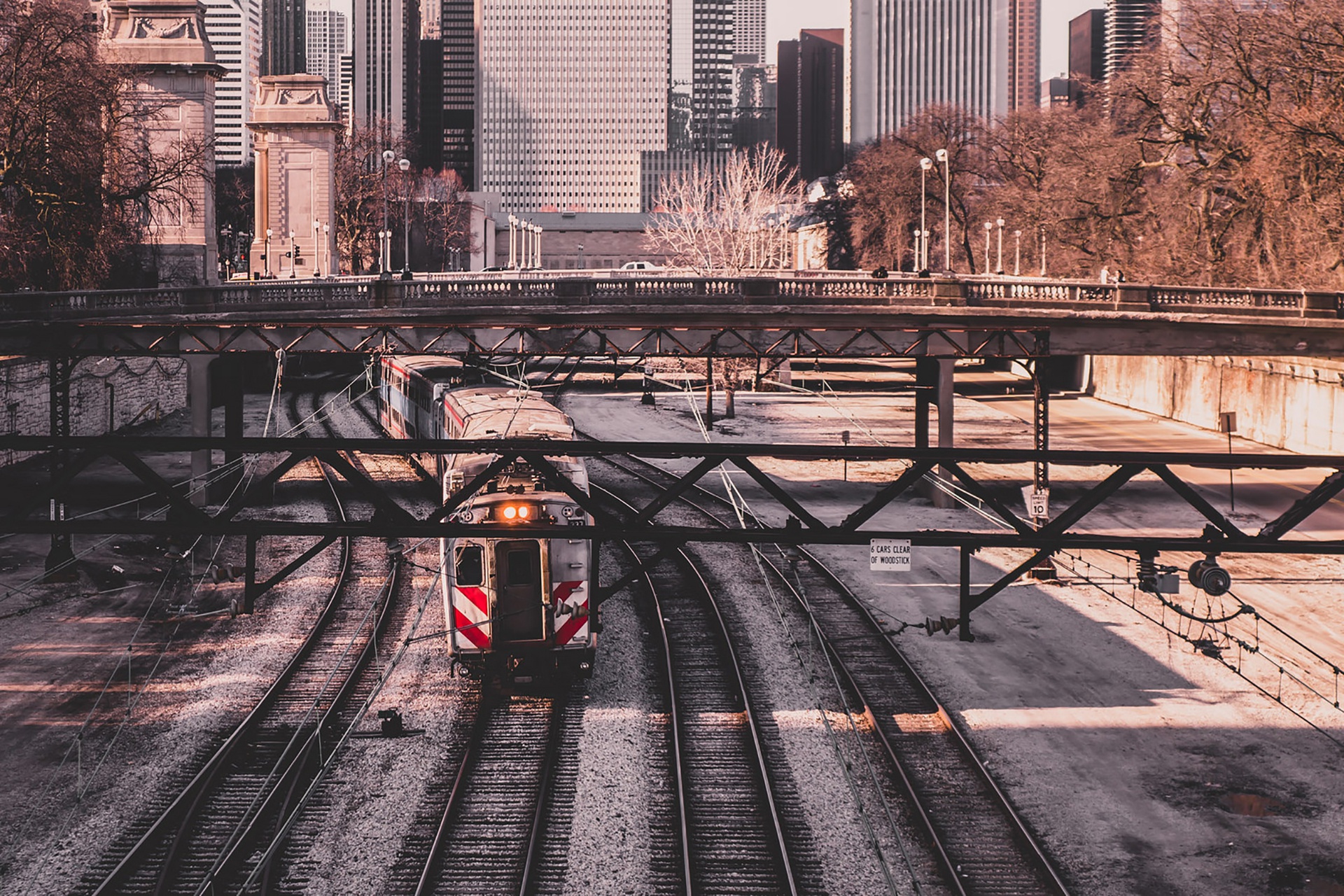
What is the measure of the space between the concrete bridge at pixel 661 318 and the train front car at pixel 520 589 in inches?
459

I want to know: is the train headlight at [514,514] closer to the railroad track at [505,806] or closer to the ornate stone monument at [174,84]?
the railroad track at [505,806]

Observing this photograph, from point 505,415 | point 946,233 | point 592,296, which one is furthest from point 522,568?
point 946,233

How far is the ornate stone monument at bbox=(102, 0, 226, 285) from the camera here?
56.8 metres

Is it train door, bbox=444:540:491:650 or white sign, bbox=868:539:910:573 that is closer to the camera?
white sign, bbox=868:539:910:573

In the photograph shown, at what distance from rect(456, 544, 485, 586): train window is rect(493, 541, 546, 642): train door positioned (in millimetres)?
274

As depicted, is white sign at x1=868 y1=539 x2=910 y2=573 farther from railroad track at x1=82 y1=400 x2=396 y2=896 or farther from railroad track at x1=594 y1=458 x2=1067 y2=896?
railroad track at x1=82 y1=400 x2=396 y2=896

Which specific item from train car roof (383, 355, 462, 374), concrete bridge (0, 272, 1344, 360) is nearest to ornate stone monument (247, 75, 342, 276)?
train car roof (383, 355, 462, 374)

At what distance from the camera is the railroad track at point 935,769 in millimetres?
15969

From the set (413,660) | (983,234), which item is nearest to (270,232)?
(983,234)

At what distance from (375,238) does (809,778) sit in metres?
105

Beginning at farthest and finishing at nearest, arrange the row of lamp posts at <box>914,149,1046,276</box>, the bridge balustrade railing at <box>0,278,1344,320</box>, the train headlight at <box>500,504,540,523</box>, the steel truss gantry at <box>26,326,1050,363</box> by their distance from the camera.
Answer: the row of lamp posts at <box>914,149,1046,276</box>
the bridge balustrade railing at <box>0,278,1344,320</box>
the steel truss gantry at <box>26,326,1050,363</box>
the train headlight at <box>500,504,540,523</box>

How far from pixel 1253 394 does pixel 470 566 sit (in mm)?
42905

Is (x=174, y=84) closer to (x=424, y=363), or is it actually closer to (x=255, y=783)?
(x=424, y=363)

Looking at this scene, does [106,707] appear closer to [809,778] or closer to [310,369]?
[809,778]
